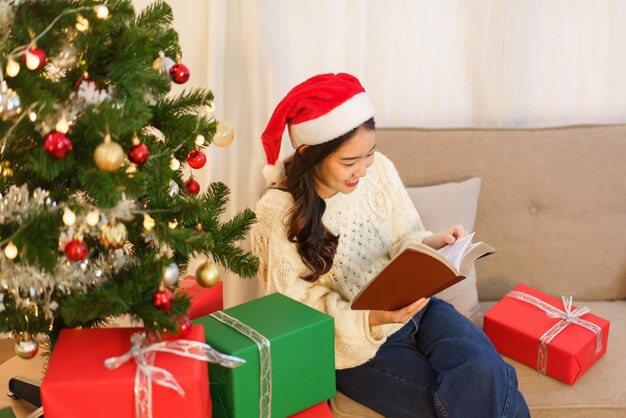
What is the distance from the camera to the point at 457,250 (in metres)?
1.47

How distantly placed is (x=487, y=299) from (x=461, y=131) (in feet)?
1.76

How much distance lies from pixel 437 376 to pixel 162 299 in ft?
2.57

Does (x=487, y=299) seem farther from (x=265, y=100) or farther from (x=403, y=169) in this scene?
(x=265, y=100)

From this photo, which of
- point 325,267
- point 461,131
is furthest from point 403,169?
point 325,267

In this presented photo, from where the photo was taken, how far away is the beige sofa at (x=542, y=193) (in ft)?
6.41

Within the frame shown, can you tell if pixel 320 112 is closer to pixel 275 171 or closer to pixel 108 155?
pixel 275 171

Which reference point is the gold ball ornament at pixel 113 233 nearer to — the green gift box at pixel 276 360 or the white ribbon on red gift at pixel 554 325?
the green gift box at pixel 276 360

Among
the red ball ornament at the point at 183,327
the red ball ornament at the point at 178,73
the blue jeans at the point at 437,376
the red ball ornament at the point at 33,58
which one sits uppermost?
the red ball ornament at the point at 33,58

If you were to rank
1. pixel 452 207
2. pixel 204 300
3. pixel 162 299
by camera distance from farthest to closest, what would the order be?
1. pixel 452 207
2. pixel 204 300
3. pixel 162 299

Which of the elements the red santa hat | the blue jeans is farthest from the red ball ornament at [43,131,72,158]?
the blue jeans

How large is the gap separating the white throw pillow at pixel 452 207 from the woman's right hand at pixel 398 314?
15.5 inches

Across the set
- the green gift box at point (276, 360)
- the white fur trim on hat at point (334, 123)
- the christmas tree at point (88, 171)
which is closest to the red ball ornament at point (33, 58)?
the christmas tree at point (88, 171)

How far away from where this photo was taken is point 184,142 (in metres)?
1.13

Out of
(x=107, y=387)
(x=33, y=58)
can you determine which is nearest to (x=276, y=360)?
(x=107, y=387)
